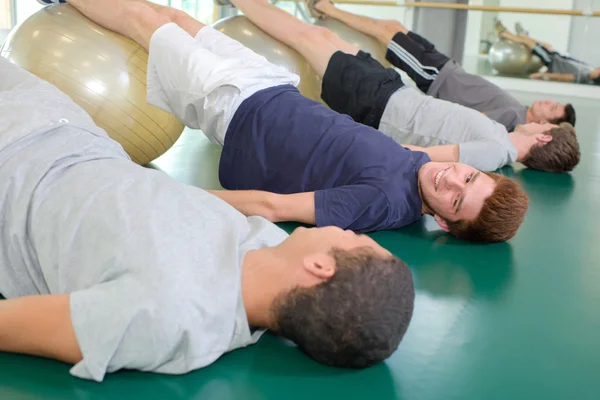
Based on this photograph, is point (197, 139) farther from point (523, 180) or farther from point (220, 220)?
point (220, 220)

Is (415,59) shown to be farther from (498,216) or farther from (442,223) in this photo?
(498,216)

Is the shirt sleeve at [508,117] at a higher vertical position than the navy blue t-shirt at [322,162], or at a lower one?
lower

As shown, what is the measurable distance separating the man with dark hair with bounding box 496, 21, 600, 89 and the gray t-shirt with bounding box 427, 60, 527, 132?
3504 mm

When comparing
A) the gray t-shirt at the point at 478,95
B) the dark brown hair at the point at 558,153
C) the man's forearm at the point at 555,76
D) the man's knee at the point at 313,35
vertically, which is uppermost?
the man's knee at the point at 313,35

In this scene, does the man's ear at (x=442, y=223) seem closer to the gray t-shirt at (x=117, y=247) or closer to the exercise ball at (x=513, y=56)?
the gray t-shirt at (x=117, y=247)

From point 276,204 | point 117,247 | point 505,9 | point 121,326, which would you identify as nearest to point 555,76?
point 505,9

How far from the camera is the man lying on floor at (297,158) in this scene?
1942 mm

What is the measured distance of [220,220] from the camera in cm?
128

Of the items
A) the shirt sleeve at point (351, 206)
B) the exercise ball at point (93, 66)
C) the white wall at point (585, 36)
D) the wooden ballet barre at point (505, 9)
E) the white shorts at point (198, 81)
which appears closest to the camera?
the shirt sleeve at point (351, 206)

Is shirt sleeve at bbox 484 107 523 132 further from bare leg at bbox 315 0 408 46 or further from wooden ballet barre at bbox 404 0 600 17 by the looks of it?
wooden ballet barre at bbox 404 0 600 17

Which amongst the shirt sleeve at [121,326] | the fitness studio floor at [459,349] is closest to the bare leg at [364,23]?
the fitness studio floor at [459,349]

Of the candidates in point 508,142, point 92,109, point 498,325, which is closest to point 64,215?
point 498,325

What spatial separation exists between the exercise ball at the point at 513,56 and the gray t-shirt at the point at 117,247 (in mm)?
6368

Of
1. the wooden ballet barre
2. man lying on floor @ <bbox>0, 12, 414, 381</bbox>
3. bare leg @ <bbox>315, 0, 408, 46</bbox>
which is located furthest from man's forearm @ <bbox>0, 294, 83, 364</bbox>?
the wooden ballet barre
